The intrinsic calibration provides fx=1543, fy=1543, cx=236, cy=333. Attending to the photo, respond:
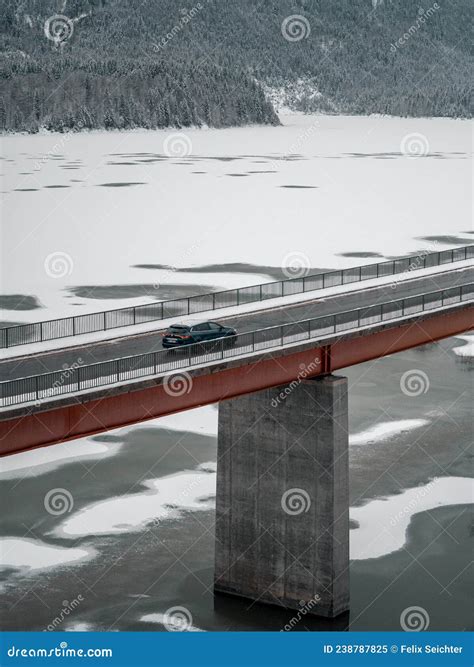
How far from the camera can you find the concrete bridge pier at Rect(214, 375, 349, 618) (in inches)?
1729

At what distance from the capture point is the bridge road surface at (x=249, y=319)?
42.4 m

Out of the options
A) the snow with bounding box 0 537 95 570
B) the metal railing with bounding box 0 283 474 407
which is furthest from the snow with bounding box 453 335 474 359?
the snow with bounding box 0 537 95 570

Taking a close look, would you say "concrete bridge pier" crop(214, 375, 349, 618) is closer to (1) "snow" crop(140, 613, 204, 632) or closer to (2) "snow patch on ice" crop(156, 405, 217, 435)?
(1) "snow" crop(140, 613, 204, 632)

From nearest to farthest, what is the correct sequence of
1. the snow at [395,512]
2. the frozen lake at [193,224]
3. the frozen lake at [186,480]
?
the frozen lake at [186,480] → the snow at [395,512] → the frozen lake at [193,224]

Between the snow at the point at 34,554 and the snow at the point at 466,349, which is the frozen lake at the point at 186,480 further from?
the snow at the point at 466,349

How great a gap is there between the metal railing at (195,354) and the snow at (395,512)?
720cm

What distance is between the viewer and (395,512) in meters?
52.4

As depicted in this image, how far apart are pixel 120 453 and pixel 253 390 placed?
1806cm

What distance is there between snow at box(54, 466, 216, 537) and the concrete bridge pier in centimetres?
555

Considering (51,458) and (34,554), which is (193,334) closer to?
(34,554)

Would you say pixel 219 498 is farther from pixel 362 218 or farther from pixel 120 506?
pixel 362 218

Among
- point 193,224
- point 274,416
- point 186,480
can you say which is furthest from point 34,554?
point 193,224

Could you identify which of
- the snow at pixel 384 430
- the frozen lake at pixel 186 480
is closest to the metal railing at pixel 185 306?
the frozen lake at pixel 186 480
